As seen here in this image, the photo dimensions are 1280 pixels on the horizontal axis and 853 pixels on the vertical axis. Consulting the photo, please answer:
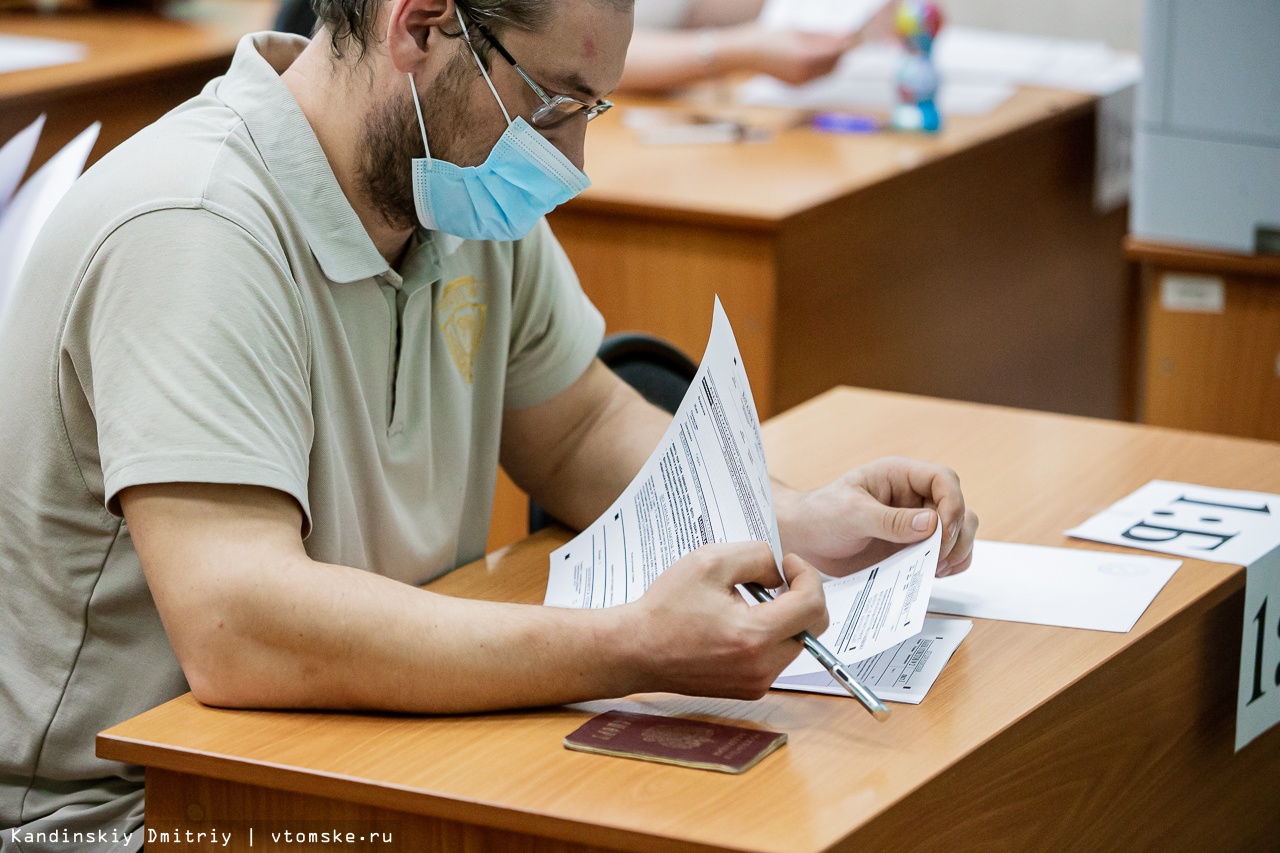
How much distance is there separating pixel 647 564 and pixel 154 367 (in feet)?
1.28

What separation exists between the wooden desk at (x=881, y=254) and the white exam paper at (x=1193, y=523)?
932 mm

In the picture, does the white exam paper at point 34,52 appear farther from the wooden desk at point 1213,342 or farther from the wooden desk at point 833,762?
the wooden desk at point 833,762

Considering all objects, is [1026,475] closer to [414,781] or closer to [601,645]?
[601,645]

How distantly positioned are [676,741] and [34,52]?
9.73ft

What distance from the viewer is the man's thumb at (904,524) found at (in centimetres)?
122

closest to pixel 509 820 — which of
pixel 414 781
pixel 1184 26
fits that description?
pixel 414 781

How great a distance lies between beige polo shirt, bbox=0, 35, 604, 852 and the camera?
1.06 m

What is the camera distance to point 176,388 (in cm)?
104

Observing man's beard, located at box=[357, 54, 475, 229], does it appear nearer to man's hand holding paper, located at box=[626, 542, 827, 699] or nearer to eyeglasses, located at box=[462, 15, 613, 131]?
eyeglasses, located at box=[462, 15, 613, 131]

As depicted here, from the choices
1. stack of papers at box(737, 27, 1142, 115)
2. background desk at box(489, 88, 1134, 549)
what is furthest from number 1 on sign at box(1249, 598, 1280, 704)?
stack of papers at box(737, 27, 1142, 115)

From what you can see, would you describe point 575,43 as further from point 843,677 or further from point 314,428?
point 843,677

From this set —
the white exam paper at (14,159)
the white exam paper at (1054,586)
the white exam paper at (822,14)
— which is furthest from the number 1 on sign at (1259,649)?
the white exam paper at (822,14)

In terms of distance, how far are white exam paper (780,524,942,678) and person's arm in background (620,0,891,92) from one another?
6.53 feet

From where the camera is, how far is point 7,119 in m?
3.08
